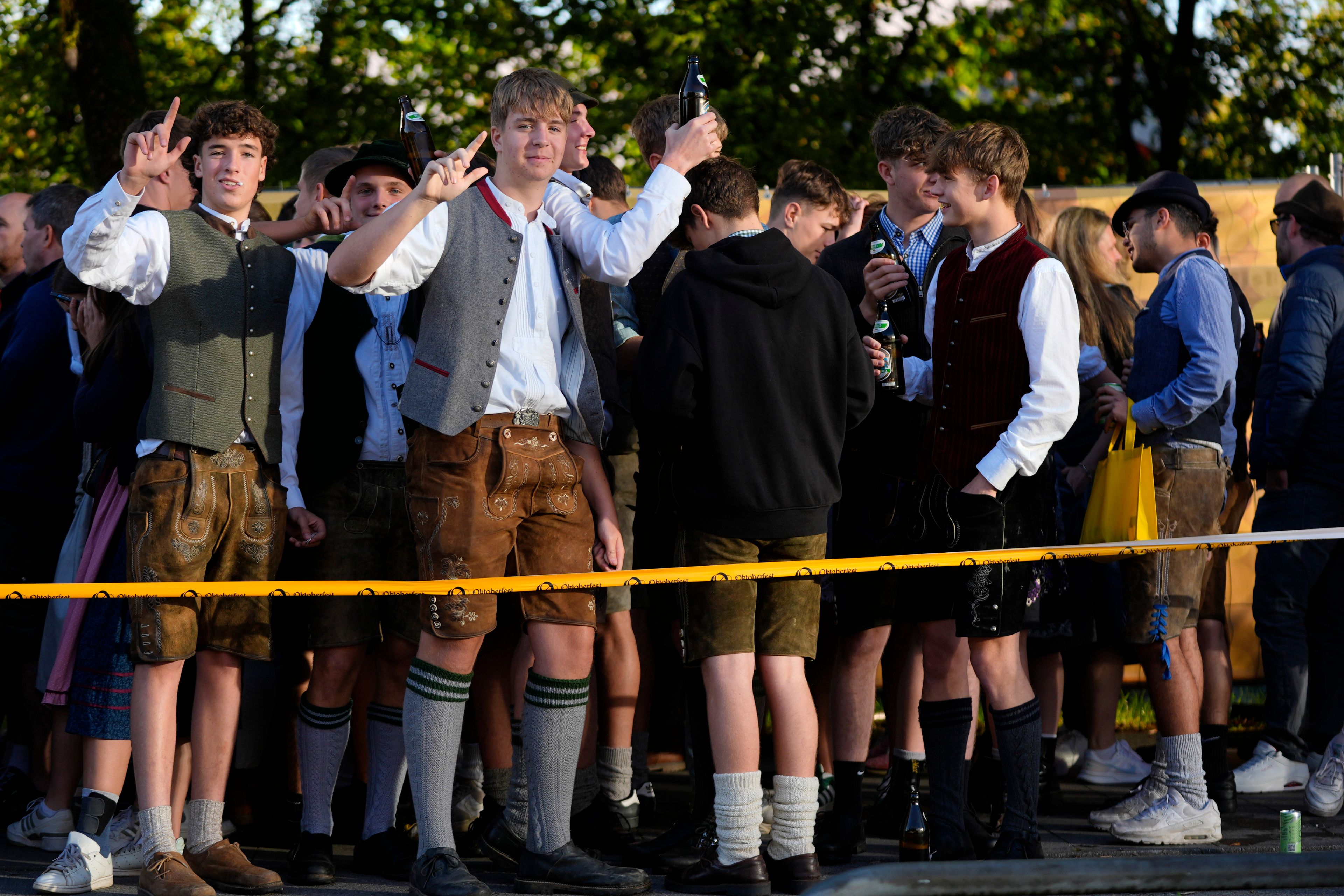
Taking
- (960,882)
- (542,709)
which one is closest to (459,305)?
(542,709)

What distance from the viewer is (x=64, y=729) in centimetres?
479

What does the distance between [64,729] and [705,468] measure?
2.41 metres

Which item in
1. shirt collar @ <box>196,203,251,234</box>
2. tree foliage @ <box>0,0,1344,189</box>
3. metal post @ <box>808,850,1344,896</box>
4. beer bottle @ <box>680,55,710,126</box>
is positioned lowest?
metal post @ <box>808,850,1344,896</box>

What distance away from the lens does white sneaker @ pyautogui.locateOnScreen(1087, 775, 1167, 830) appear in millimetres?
5027

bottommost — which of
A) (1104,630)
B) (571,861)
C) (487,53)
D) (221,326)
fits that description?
(571,861)

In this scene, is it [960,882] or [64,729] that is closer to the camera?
[960,882]

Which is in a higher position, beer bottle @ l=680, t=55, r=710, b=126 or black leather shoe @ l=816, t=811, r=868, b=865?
beer bottle @ l=680, t=55, r=710, b=126

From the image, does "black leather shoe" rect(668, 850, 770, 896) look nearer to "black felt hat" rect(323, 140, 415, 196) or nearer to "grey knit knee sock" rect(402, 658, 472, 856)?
"grey knit knee sock" rect(402, 658, 472, 856)

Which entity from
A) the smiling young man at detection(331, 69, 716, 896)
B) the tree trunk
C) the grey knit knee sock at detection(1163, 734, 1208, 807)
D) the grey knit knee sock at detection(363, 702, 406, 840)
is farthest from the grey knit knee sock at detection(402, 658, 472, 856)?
the tree trunk

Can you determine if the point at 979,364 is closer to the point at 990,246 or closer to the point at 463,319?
the point at 990,246

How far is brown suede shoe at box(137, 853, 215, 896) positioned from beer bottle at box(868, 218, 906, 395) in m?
2.55

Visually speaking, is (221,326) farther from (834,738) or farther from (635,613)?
(834,738)

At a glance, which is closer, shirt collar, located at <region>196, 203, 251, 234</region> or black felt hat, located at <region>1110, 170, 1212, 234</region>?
shirt collar, located at <region>196, 203, 251, 234</region>

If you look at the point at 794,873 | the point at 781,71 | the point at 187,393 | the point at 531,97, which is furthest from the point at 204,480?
the point at 781,71
